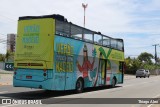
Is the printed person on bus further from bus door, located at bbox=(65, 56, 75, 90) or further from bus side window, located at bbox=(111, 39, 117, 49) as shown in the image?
bus side window, located at bbox=(111, 39, 117, 49)

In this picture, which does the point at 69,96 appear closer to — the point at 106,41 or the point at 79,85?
the point at 79,85

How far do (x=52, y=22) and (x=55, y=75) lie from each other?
2.71 m

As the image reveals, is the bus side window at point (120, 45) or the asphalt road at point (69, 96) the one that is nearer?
the asphalt road at point (69, 96)

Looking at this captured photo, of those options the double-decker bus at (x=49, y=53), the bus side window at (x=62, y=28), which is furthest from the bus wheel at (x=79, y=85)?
the bus side window at (x=62, y=28)

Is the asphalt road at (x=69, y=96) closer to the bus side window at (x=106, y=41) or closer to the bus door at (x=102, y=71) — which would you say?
the bus door at (x=102, y=71)

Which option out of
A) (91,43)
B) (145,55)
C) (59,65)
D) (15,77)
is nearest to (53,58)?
(59,65)

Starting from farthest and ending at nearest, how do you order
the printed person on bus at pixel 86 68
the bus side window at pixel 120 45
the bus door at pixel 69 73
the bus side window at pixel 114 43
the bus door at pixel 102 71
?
the bus side window at pixel 120 45 < the bus side window at pixel 114 43 < the bus door at pixel 102 71 < the printed person on bus at pixel 86 68 < the bus door at pixel 69 73

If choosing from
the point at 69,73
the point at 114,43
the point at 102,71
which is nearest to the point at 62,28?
the point at 69,73

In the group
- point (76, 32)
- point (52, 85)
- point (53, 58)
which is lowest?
point (52, 85)

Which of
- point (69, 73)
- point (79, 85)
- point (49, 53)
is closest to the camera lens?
point (49, 53)

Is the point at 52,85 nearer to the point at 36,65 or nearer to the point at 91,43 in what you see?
the point at 36,65

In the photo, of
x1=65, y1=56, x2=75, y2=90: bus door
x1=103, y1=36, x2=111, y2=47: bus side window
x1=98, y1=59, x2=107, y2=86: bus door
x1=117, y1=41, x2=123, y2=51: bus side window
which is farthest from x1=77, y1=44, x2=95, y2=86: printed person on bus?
x1=117, y1=41, x2=123, y2=51: bus side window

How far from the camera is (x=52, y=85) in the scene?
1800 centimetres

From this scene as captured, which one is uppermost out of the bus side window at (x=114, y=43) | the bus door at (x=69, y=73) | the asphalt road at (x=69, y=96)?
the bus side window at (x=114, y=43)
